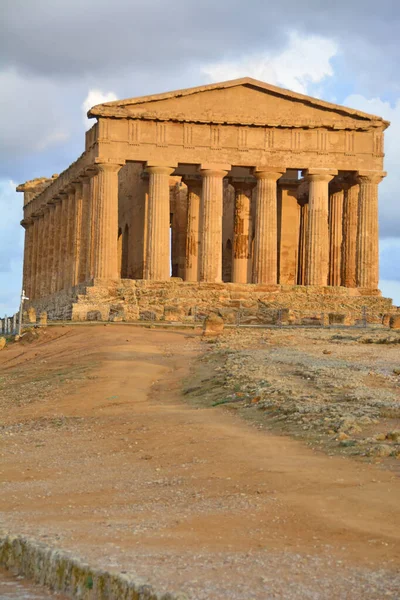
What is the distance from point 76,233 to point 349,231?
50.9ft

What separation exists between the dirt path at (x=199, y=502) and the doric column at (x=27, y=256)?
54.3m

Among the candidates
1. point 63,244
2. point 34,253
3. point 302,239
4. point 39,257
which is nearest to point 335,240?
point 302,239

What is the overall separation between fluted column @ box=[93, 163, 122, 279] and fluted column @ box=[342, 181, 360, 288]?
41.8ft

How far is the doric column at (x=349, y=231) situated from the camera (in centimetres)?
5772

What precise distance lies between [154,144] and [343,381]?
1293 inches

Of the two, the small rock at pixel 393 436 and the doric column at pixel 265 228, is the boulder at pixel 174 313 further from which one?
the small rock at pixel 393 436

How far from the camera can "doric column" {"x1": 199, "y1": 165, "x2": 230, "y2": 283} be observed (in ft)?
178

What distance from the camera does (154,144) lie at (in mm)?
54094

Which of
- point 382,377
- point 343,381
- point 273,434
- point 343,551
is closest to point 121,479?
point 273,434

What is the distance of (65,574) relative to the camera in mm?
10023

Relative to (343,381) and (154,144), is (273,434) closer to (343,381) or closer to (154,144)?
(343,381)

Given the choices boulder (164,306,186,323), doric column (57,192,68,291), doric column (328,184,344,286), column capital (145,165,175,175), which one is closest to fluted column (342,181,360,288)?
doric column (328,184,344,286)

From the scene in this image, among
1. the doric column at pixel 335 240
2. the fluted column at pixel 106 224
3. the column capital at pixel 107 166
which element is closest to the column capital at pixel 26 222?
the fluted column at pixel 106 224

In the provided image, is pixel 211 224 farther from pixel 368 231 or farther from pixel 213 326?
pixel 213 326
